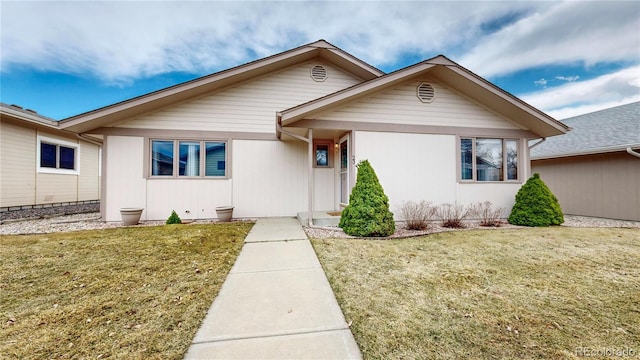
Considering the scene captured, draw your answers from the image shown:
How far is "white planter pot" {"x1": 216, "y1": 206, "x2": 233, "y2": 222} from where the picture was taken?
304 inches

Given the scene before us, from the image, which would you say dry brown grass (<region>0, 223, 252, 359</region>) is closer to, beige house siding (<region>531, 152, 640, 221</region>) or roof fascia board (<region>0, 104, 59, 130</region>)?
roof fascia board (<region>0, 104, 59, 130</region>)

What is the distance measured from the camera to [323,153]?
9172 mm

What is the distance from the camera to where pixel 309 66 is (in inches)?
367

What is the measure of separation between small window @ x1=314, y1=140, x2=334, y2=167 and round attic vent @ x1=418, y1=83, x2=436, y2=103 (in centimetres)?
329

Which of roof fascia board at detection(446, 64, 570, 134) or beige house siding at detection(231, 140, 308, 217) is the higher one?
roof fascia board at detection(446, 64, 570, 134)

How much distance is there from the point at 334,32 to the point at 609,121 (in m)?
13.8

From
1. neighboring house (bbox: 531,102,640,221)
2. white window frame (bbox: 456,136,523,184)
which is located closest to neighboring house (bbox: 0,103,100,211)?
white window frame (bbox: 456,136,523,184)

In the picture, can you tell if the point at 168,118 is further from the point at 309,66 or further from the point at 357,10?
the point at 357,10

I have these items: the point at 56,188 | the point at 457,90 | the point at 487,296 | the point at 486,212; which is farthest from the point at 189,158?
the point at 486,212

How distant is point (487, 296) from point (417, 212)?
180 inches

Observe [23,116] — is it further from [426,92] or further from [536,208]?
[536,208]

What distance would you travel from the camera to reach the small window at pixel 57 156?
400 inches

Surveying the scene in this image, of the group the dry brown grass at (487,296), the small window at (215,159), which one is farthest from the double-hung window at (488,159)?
the small window at (215,159)

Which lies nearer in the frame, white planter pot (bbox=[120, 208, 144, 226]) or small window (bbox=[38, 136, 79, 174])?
white planter pot (bbox=[120, 208, 144, 226])
